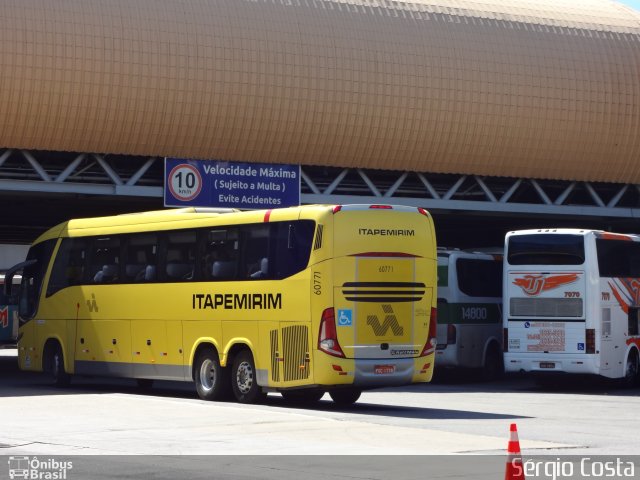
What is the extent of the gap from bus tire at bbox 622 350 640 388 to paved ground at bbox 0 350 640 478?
7.96 ft

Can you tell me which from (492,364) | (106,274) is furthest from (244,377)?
(492,364)

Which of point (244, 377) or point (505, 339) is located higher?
point (505, 339)

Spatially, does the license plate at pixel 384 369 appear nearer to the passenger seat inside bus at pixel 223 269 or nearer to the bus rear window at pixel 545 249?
the passenger seat inside bus at pixel 223 269

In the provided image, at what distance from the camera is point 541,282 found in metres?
30.3

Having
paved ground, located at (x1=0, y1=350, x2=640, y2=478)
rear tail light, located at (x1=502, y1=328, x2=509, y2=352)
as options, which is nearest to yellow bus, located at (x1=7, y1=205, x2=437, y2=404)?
paved ground, located at (x1=0, y1=350, x2=640, y2=478)

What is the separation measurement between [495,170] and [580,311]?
16.7 m

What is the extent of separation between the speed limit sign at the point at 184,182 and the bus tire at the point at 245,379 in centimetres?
1375

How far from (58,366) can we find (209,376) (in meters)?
5.85

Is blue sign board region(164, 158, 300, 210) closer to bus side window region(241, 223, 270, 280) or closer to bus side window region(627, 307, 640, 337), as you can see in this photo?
bus side window region(627, 307, 640, 337)

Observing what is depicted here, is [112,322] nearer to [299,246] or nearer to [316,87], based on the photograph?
[299,246]

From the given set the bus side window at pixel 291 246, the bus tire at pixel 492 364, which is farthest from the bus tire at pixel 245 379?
the bus tire at pixel 492 364

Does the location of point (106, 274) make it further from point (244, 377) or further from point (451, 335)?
point (451, 335)

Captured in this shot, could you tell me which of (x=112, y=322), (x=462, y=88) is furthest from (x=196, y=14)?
(x=112, y=322)

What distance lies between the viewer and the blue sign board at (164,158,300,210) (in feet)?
122
